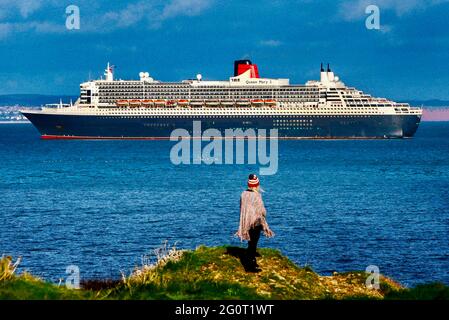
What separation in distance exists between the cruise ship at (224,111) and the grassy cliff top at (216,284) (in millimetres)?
86075

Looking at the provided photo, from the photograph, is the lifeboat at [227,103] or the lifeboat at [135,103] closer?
the lifeboat at [135,103]

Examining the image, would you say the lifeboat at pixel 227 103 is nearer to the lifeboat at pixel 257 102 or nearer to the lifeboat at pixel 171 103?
the lifeboat at pixel 257 102

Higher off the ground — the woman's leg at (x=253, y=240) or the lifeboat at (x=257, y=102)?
the lifeboat at (x=257, y=102)

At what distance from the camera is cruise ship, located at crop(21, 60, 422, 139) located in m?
100

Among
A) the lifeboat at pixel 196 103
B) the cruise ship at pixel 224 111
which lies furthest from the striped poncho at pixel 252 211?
the lifeboat at pixel 196 103

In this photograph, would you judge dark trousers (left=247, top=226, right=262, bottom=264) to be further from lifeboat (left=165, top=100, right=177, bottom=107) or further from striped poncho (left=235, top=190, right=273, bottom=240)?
lifeboat (left=165, top=100, right=177, bottom=107)

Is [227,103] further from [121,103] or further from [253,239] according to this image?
[253,239]

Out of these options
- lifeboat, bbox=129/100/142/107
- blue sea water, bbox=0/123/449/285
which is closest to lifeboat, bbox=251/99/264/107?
lifeboat, bbox=129/100/142/107

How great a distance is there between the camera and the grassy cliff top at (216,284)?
37.6 feet

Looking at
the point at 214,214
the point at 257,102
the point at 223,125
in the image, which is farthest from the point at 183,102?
the point at 214,214

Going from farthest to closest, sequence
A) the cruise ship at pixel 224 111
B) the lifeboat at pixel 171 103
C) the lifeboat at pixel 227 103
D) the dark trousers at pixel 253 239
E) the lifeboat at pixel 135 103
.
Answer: the lifeboat at pixel 171 103 → the lifeboat at pixel 227 103 → the lifeboat at pixel 135 103 → the cruise ship at pixel 224 111 → the dark trousers at pixel 253 239

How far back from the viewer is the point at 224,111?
10094 centimetres

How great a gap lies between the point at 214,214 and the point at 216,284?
20192mm
